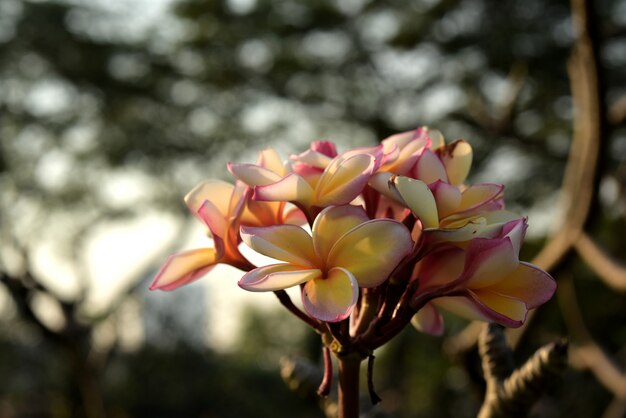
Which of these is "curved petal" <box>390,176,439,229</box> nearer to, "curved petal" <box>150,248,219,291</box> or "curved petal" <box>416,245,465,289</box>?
"curved petal" <box>416,245,465,289</box>

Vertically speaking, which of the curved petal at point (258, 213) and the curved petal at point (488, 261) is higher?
the curved petal at point (488, 261)

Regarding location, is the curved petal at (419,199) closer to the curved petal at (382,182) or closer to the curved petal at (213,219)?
the curved petal at (382,182)

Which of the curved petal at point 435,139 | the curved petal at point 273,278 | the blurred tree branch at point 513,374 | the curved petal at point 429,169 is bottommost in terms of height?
the blurred tree branch at point 513,374

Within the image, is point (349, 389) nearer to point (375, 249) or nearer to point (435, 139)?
point (375, 249)

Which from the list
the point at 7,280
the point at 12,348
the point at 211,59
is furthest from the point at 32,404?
the point at 7,280

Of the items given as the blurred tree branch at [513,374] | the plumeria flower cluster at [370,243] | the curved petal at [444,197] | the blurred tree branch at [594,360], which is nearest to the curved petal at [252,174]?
the plumeria flower cluster at [370,243]
